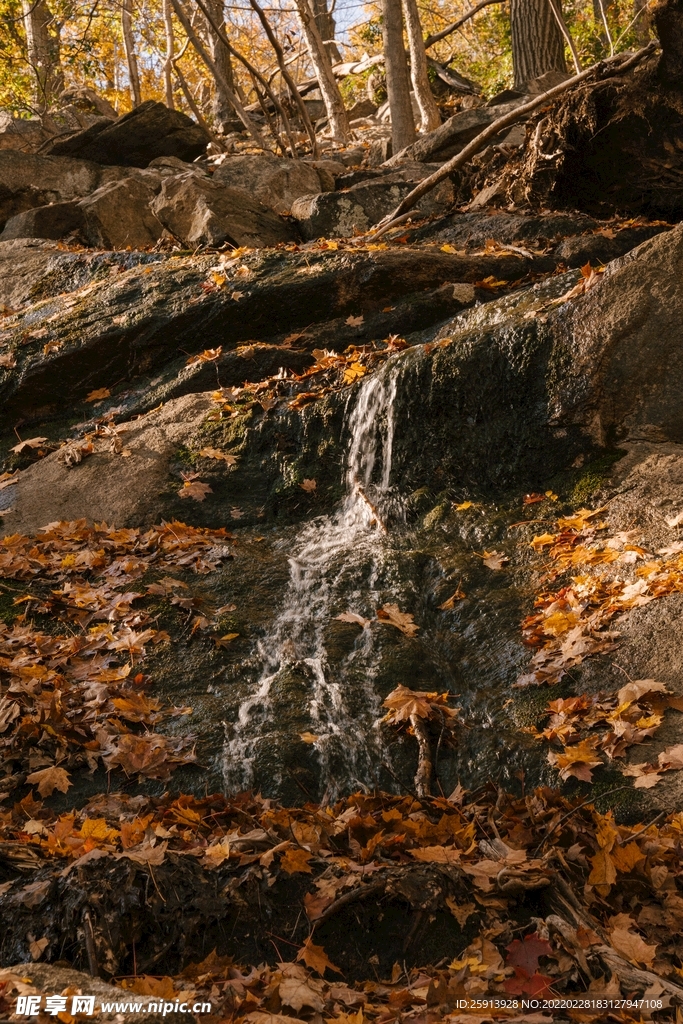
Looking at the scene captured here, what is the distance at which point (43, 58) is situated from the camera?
16219 millimetres

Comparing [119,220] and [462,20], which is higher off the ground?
[462,20]

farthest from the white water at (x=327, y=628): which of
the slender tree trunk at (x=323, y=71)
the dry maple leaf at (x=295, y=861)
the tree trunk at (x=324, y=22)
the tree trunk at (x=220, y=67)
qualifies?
the tree trunk at (x=324, y=22)

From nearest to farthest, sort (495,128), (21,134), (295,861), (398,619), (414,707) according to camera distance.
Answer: (295,861), (414,707), (398,619), (495,128), (21,134)

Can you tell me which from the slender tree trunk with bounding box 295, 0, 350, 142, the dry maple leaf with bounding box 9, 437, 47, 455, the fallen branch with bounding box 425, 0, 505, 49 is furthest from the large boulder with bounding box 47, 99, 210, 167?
the dry maple leaf with bounding box 9, 437, 47, 455

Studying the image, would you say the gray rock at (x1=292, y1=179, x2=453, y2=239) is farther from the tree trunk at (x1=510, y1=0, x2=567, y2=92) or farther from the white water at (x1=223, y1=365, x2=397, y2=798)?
the white water at (x1=223, y1=365, x2=397, y2=798)

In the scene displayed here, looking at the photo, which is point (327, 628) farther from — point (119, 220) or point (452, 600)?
point (119, 220)

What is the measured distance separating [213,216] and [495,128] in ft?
12.1

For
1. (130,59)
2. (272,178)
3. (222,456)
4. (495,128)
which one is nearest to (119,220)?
(272,178)

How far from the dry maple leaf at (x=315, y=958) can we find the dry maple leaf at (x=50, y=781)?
1654mm

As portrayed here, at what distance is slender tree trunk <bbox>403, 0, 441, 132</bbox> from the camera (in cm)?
1491

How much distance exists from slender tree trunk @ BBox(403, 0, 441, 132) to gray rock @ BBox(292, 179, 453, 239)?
5035 mm

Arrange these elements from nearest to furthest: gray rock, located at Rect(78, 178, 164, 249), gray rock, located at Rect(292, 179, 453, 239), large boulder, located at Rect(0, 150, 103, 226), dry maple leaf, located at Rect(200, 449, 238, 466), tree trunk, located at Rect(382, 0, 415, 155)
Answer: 1. dry maple leaf, located at Rect(200, 449, 238, 466)
2. gray rock, located at Rect(292, 179, 453, 239)
3. gray rock, located at Rect(78, 178, 164, 249)
4. large boulder, located at Rect(0, 150, 103, 226)
5. tree trunk, located at Rect(382, 0, 415, 155)

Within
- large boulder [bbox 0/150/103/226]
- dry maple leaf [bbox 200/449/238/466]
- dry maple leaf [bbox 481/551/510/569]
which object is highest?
large boulder [bbox 0/150/103/226]

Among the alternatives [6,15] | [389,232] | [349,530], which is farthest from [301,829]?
[6,15]
